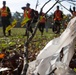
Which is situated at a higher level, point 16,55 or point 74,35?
point 74,35

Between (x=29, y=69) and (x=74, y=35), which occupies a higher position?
(x=74, y=35)

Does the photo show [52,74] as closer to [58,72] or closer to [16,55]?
[58,72]

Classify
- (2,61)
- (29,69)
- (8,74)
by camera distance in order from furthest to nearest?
(2,61)
(8,74)
(29,69)

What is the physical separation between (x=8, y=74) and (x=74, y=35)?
755 millimetres

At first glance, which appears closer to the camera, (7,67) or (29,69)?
(29,69)

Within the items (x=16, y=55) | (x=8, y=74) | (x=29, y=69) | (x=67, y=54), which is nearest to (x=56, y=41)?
(x=67, y=54)

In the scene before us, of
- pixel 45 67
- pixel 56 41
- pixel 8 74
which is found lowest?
pixel 8 74

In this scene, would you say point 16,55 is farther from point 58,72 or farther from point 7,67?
point 58,72

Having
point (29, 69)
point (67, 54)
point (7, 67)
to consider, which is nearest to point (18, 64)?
point (7, 67)

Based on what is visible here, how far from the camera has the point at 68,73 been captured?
212cm

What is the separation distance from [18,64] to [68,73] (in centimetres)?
79

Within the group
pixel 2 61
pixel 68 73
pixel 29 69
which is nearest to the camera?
pixel 68 73

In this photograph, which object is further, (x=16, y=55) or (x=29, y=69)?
(x=16, y=55)

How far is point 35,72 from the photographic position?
2227mm
